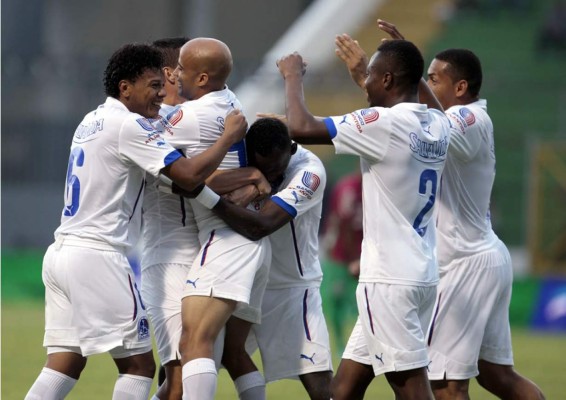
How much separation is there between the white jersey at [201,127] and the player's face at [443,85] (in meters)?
1.46

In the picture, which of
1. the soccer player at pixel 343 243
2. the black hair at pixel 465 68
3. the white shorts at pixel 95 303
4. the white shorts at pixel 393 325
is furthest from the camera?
the soccer player at pixel 343 243

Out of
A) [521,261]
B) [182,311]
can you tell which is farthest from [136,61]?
[521,261]

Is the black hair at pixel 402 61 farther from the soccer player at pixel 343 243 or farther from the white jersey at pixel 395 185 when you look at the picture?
the soccer player at pixel 343 243

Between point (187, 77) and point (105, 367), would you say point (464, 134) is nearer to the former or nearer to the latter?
point (187, 77)

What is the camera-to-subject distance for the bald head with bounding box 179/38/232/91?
7.08 meters

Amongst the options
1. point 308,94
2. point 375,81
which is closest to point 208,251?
point 375,81

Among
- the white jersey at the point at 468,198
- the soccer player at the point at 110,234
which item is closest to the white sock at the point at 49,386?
the soccer player at the point at 110,234

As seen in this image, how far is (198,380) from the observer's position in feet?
22.0

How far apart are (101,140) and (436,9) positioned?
19.9 metres

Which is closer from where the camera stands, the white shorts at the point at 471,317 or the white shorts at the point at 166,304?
the white shorts at the point at 166,304

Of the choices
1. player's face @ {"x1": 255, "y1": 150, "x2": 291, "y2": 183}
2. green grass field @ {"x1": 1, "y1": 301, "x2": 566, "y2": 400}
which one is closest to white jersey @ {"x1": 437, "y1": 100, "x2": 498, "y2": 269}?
player's face @ {"x1": 255, "y1": 150, "x2": 291, "y2": 183}

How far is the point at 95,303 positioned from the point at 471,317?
7.92 ft

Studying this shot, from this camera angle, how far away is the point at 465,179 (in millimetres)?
7625

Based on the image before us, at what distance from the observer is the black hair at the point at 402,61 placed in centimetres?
683
